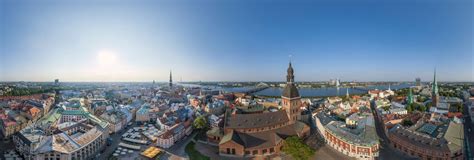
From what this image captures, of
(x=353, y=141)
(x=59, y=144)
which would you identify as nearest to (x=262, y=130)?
(x=353, y=141)

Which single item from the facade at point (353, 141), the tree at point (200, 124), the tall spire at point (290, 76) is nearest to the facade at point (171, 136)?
the tree at point (200, 124)

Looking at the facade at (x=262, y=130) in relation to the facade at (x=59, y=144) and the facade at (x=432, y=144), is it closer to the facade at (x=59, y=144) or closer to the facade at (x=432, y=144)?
the facade at (x=432, y=144)

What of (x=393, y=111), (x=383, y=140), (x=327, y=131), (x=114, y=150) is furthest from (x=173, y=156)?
(x=393, y=111)

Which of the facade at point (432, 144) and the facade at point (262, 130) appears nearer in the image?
the facade at point (432, 144)

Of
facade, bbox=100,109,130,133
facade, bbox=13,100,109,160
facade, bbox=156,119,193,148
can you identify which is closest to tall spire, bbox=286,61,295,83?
facade, bbox=156,119,193,148

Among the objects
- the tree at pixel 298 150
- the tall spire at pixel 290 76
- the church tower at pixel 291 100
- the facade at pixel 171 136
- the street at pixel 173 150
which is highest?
the tall spire at pixel 290 76

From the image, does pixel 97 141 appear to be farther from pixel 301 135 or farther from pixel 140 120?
pixel 301 135

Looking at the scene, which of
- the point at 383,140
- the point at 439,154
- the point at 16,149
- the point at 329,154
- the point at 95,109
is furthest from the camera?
the point at 95,109
